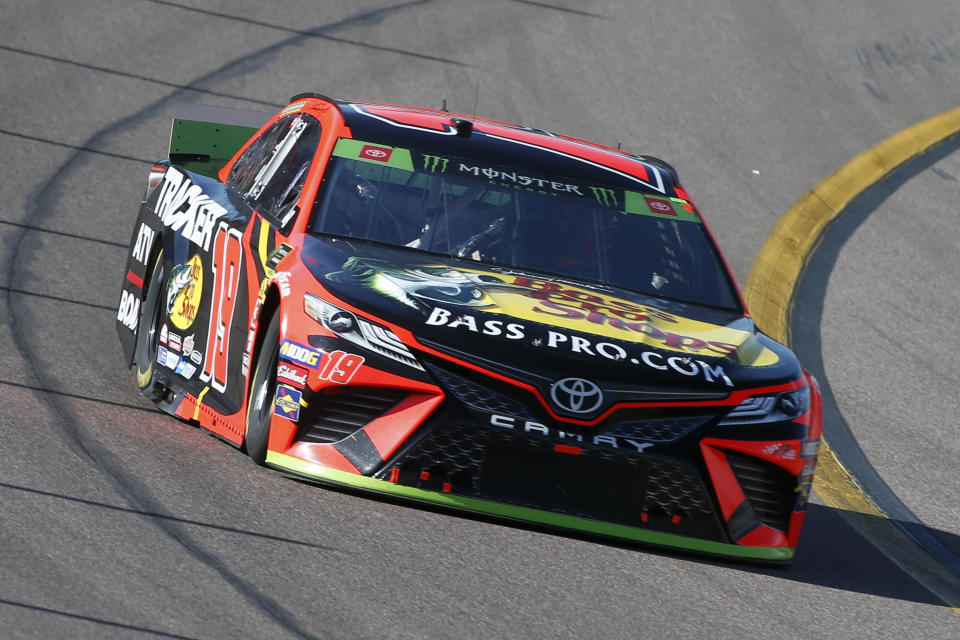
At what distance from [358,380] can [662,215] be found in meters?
2.05

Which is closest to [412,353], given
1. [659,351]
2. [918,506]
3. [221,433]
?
[659,351]

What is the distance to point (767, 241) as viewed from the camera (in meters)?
12.6

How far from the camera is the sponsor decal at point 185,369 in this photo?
6.82 m

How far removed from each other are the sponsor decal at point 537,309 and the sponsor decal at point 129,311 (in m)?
2.21

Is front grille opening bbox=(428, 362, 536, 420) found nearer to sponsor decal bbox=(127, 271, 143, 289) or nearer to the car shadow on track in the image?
the car shadow on track

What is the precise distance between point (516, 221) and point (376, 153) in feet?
2.34

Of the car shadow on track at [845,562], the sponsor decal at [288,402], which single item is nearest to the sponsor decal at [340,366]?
the sponsor decal at [288,402]

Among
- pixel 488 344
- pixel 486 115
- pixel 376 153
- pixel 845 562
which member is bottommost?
Result: pixel 845 562

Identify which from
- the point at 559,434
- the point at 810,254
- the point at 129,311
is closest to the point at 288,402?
the point at 559,434

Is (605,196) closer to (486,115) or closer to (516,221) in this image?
(516,221)

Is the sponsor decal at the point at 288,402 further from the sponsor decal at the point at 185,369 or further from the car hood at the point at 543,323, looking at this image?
the sponsor decal at the point at 185,369

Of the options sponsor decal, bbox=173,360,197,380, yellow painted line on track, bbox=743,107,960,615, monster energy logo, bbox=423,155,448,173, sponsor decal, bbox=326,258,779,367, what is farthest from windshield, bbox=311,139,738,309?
yellow painted line on track, bbox=743,107,960,615

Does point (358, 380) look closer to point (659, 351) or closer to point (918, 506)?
point (659, 351)

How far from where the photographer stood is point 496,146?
7.01 m
